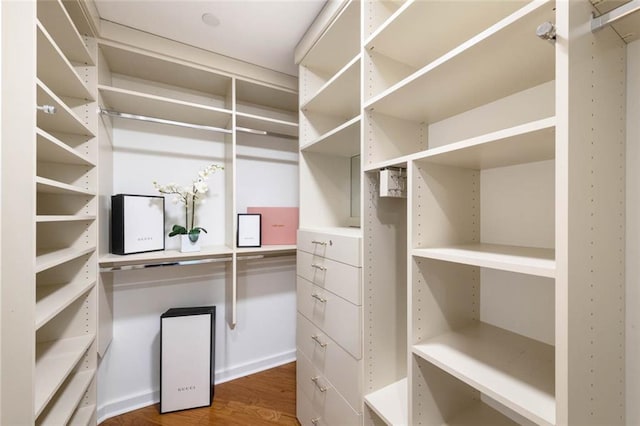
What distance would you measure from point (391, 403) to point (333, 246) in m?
0.71

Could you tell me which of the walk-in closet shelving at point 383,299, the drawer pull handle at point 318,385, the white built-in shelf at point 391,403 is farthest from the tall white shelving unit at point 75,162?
the white built-in shelf at point 391,403

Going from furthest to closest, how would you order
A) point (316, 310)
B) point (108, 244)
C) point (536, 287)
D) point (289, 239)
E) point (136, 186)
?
point (289, 239) → point (136, 186) → point (108, 244) → point (316, 310) → point (536, 287)

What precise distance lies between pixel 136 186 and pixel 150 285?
71 centimetres

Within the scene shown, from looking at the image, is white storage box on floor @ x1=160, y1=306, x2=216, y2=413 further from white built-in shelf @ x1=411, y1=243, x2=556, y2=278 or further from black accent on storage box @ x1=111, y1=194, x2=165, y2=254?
white built-in shelf @ x1=411, y1=243, x2=556, y2=278

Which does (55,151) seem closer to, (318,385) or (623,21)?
(318,385)

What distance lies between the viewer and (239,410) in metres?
1.79

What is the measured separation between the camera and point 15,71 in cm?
81

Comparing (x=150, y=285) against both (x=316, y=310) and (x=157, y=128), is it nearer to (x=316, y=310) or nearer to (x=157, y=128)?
(x=157, y=128)

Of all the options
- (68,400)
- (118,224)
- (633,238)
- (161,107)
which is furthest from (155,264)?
(633,238)

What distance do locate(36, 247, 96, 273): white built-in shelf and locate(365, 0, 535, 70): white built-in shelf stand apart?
151 cm

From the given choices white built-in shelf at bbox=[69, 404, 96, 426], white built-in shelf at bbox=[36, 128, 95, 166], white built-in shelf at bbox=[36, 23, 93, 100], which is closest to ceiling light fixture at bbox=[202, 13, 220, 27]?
white built-in shelf at bbox=[36, 23, 93, 100]

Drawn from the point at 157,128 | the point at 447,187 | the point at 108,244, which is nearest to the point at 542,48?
the point at 447,187

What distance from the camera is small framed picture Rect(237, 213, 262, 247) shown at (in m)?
1.91

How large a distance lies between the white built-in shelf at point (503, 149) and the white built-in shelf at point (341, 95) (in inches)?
25.2
